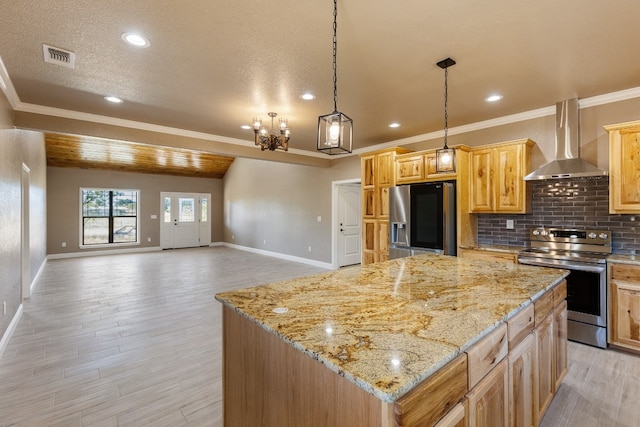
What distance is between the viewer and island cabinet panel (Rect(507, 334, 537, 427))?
1482mm

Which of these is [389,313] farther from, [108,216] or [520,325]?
[108,216]

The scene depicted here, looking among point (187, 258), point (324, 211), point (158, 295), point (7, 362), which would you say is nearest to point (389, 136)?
point (324, 211)

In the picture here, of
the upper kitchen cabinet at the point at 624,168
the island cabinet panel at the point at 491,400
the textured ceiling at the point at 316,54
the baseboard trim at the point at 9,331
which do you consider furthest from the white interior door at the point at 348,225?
the island cabinet panel at the point at 491,400

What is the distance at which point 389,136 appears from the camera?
17.5 feet

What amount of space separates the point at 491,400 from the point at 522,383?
1.41ft

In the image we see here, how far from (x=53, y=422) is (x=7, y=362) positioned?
1.28m

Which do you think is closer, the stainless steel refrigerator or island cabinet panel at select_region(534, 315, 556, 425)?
island cabinet panel at select_region(534, 315, 556, 425)

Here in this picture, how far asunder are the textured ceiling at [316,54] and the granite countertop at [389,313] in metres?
1.77

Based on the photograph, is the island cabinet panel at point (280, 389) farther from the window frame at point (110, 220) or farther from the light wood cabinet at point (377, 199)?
the window frame at point (110, 220)

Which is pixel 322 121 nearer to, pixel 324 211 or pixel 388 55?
pixel 388 55

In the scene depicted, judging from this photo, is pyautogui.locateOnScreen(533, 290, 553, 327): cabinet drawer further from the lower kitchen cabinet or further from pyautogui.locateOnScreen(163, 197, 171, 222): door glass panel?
pyautogui.locateOnScreen(163, 197, 171, 222): door glass panel

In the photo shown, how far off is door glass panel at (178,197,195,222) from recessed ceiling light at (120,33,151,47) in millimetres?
8852

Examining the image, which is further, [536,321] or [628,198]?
[628,198]

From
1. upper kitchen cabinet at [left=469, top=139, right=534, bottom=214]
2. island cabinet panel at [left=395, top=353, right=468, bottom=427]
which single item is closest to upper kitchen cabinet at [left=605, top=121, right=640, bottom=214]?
upper kitchen cabinet at [left=469, top=139, right=534, bottom=214]
